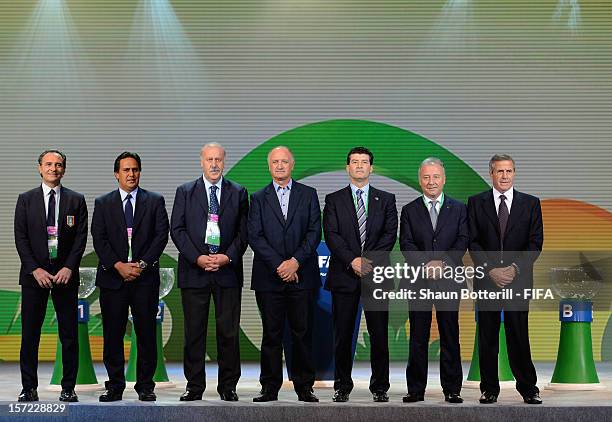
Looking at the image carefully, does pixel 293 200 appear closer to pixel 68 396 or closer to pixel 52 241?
pixel 52 241

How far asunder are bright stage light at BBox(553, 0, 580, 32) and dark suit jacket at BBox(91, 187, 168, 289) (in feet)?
15.4

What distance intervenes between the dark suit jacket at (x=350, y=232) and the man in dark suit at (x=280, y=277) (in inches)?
4.1

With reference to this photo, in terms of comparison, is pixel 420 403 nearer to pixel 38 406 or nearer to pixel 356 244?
pixel 356 244

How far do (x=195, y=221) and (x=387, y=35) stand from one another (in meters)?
3.81

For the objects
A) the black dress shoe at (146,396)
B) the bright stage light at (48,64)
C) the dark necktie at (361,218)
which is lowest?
the black dress shoe at (146,396)

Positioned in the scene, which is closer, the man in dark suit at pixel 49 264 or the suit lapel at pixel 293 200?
the man in dark suit at pixel 49 264

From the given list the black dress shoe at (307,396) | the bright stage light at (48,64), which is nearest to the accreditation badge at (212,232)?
the black dress shoe at (307,396)

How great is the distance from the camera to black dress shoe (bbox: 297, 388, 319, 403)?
569 centimetres

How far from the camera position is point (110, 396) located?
5.68 metres

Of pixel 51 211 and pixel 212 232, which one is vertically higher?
pixel 51 211

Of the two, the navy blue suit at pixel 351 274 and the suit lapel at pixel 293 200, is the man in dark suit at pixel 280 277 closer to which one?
the suit lapel at pixel 293 200

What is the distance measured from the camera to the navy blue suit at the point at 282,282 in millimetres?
5750

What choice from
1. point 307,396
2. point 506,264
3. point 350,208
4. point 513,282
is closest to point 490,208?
point 506,264

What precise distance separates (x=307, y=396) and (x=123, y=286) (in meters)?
1.24
